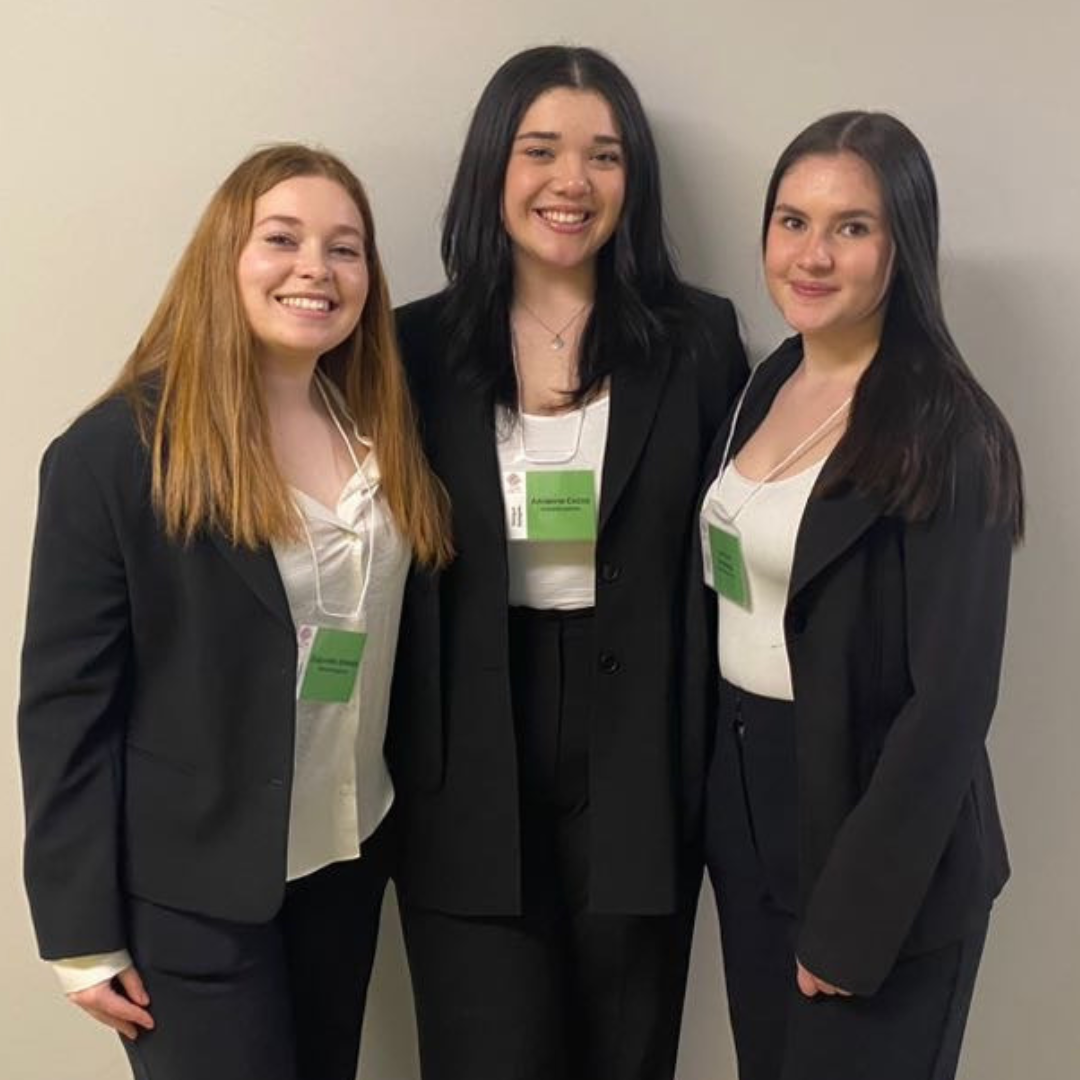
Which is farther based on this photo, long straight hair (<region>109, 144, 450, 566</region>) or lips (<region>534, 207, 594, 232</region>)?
lips (<region>534, 207, 594, 232</region>)

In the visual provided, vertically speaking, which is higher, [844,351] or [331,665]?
[844,351]

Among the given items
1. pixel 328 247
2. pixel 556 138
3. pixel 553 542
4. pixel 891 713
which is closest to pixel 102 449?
pixel 328 247

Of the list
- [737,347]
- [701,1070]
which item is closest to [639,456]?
[737,347]

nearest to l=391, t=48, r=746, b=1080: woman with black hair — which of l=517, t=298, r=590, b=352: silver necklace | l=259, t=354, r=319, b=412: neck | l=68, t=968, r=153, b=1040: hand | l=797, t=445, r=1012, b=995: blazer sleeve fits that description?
l=517, t=298, r=590, b=352: silver necklace

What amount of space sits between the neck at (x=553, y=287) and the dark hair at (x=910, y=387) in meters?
A: 0.37

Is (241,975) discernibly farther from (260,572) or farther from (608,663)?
(608,663)

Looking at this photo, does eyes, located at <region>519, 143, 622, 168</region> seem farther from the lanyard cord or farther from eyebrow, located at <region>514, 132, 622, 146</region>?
the lanyard cord

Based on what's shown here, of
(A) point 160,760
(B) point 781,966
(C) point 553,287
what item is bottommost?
(B) point 781,966

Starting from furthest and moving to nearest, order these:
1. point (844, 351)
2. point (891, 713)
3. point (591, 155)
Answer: point (591, 155), point (844, 351), point (891, 713)

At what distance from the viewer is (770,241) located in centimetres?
163

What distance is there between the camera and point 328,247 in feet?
4.94

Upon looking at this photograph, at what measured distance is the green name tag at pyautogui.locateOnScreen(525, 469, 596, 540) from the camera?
1.72 metres

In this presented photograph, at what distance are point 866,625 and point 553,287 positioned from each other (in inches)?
28.0

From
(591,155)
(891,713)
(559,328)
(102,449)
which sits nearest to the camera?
(102,449)
